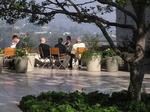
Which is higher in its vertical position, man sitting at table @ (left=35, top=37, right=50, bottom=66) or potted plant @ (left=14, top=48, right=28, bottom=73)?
man sitting at table @ (left=35, top=37, right=50, bottom=66)

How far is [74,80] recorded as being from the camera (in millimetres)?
17016

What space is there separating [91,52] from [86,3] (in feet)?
40.3

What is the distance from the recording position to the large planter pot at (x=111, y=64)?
20.8m

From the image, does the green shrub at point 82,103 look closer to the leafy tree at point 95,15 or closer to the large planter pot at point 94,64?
the leafy tree at point 95,15

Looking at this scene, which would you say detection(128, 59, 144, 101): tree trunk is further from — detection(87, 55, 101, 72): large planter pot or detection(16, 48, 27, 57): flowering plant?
detection(87, 55, 101, 72): large planter pot

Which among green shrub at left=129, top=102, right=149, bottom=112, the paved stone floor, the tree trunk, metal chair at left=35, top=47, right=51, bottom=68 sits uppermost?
metal chair at left=35, top=47, right=51, bottom=68

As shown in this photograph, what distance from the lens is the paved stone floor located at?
13.0 m

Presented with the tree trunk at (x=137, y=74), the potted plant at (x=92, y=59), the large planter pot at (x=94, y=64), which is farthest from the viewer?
the large planter pot at (x=94, y=64)

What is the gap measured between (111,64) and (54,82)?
4.90 m

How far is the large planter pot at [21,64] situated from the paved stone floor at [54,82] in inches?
10.8

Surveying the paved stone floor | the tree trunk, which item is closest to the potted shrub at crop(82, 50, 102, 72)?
the paved stone floor

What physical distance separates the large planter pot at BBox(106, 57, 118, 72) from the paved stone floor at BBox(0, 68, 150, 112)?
0.46m

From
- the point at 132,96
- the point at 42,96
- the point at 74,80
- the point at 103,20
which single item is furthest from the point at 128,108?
the point at 74,80

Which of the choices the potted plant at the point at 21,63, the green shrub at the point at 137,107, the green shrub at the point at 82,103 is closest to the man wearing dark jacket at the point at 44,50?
the potted plant at the point at 21,63
